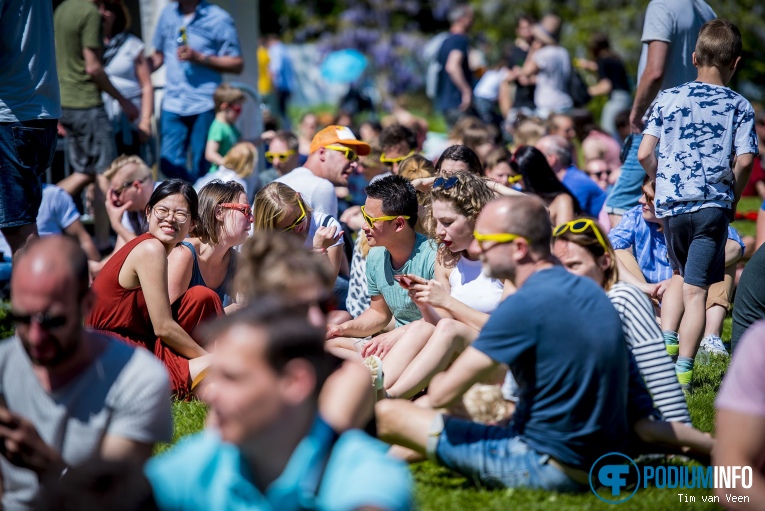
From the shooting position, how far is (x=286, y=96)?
71.3ft

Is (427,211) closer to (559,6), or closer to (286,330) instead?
(286,330)

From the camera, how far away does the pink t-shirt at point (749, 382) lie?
Answer: 275 cm

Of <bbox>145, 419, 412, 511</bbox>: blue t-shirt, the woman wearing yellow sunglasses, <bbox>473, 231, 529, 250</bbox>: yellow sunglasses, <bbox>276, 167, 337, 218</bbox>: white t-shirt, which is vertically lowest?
<bbox>276, 167, 337, 218</bbox>: white t-shirt

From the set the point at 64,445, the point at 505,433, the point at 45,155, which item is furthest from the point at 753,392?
the point at 45,155

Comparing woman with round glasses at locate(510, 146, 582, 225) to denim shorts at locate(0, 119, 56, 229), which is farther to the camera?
woman with round glasses at locate(510, 146, 582, 225)

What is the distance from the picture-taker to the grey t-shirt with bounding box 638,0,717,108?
6.85 metres

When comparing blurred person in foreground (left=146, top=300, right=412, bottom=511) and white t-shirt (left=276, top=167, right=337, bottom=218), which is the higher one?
blurred person in foreground (left=146, top=300, right=412, bottom=511)

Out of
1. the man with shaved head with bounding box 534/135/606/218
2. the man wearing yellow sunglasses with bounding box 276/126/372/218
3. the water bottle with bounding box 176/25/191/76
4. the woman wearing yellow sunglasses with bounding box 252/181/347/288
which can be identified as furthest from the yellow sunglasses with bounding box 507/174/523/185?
the water bottle with bounding box 176/25/191/76

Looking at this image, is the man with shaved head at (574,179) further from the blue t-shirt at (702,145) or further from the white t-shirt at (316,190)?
the blue t-shirt at (702,145)

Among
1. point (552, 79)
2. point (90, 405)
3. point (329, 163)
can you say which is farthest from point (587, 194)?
point (90, 405)

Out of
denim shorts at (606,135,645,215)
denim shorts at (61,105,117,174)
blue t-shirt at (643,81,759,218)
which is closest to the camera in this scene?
blue t-shirt at (643,81,759,218)

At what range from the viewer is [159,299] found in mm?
5113

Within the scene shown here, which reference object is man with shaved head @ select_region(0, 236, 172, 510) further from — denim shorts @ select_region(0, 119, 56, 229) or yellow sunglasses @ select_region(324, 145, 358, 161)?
yellow sunglasses @ select_region(324, 145, 358, 161)

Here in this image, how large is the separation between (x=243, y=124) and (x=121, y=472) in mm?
8228
